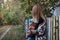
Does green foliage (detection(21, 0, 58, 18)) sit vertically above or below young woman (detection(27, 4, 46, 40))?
above

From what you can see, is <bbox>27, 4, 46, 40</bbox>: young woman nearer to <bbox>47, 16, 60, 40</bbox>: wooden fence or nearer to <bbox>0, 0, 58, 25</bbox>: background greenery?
<bbox>47, 16, 60, 40</bbox>: wooden fence

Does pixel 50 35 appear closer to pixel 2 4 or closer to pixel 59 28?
pixel 59 28

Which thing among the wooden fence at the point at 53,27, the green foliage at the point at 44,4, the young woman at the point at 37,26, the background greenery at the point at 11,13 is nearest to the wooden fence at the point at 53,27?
the wooden fence at the point at 53,27

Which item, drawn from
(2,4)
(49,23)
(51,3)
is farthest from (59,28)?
(2,4)

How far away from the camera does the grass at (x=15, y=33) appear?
7219 mm

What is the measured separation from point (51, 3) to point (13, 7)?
2159mm

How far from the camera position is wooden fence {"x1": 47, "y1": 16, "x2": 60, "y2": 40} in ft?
15.7

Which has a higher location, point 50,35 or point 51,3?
point 51,3

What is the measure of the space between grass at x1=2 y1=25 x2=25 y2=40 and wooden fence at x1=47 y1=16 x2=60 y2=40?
2.36 m

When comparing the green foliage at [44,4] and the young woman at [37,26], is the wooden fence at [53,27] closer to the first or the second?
the young woman at [37,26]

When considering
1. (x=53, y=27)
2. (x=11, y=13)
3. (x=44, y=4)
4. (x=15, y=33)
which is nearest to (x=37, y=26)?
(x=53, y=27)

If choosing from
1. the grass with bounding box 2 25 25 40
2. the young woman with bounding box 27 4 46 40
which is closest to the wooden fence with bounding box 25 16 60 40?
the young woman with bounding box 27 4 46 40

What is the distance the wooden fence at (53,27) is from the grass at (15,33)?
236cm

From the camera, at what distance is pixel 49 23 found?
4.89 meters
